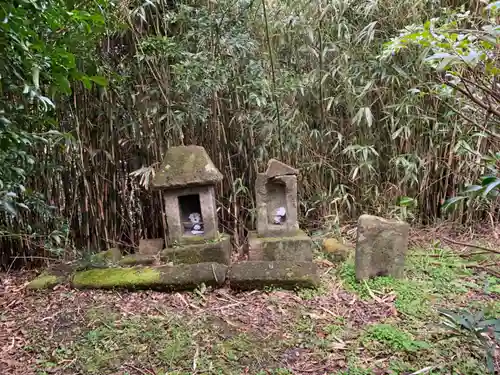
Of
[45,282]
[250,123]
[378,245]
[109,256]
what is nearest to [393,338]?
[378,245]

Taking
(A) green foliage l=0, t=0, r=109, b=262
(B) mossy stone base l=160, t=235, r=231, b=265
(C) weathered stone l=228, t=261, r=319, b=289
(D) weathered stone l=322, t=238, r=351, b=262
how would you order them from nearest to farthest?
(A) green foliage l=0, t=0, r=109, b=262 → (C) weathered stone l=228, t=261, r=319, b=289 → (B) mossy stone base l=160, t=235, r=231, b=265 → (D) weathered stone l=322, t=238, r=351, b=262

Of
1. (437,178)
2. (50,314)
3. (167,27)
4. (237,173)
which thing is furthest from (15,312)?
(437,178)

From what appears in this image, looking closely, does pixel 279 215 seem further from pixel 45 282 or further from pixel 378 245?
pixel 45 282

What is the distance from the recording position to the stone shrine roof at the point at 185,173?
2859 mm

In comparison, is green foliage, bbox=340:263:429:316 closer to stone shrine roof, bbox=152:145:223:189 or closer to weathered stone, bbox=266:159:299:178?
weathered stone, bbox=266:159:299:178

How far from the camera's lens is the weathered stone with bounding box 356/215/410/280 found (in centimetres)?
272

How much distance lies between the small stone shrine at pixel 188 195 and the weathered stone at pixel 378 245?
1.00m

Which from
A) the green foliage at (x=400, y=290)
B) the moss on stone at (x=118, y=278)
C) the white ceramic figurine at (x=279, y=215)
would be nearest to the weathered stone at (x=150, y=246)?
the moss on stone at (x=118, y=278)

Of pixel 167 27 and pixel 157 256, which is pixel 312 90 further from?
pixel 157 256

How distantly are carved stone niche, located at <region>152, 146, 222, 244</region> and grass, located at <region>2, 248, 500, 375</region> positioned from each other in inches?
21.2

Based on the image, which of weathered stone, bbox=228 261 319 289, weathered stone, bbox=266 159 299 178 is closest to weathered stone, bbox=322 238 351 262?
weathered stone, bbox=228 261 319 289

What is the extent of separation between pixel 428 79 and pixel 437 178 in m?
0.90

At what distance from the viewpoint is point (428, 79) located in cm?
342

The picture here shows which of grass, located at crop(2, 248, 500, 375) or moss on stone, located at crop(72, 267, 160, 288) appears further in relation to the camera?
moss on stone, located at crop(72, 267, 160, 288)
